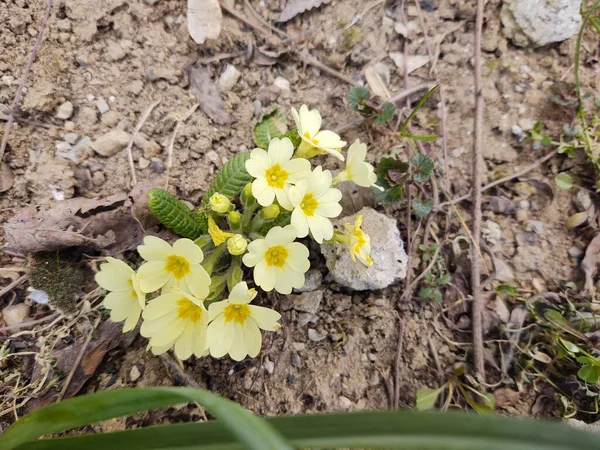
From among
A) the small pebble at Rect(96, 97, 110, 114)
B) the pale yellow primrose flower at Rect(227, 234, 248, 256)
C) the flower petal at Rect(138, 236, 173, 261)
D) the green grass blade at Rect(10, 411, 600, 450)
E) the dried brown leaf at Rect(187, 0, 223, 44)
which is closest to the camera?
the green grass blade at Rect(10, 411, 600, 450)

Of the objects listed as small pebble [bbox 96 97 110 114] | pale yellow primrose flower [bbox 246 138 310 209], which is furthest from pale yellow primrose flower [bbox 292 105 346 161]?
small pebble [bbox 96 97 110 114]

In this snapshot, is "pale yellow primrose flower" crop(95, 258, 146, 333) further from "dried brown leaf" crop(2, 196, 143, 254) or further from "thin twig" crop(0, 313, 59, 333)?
"thin twig" crop(0, 313, 59, 333)

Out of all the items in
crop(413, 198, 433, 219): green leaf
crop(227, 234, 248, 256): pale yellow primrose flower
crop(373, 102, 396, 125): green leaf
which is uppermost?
crop(373, 102, 396, 125): green leaf

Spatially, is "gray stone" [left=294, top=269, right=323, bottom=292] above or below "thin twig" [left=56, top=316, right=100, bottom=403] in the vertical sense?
above

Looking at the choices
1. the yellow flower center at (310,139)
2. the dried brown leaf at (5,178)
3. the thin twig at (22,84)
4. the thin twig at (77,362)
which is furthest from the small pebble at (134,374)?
the yellow flower center at (310,139)

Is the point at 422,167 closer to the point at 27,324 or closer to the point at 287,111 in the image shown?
the point at 287,111

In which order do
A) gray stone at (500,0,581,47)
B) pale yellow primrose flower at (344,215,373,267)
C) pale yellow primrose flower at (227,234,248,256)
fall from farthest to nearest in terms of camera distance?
1. gray stone at (500,0,581,47)
2. pale yellow primrose flower at (344,215,373,267)
3. pale yellow primrose flower at (227,234,248,256)

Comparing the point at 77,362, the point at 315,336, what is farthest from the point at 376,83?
the point at 77,362
